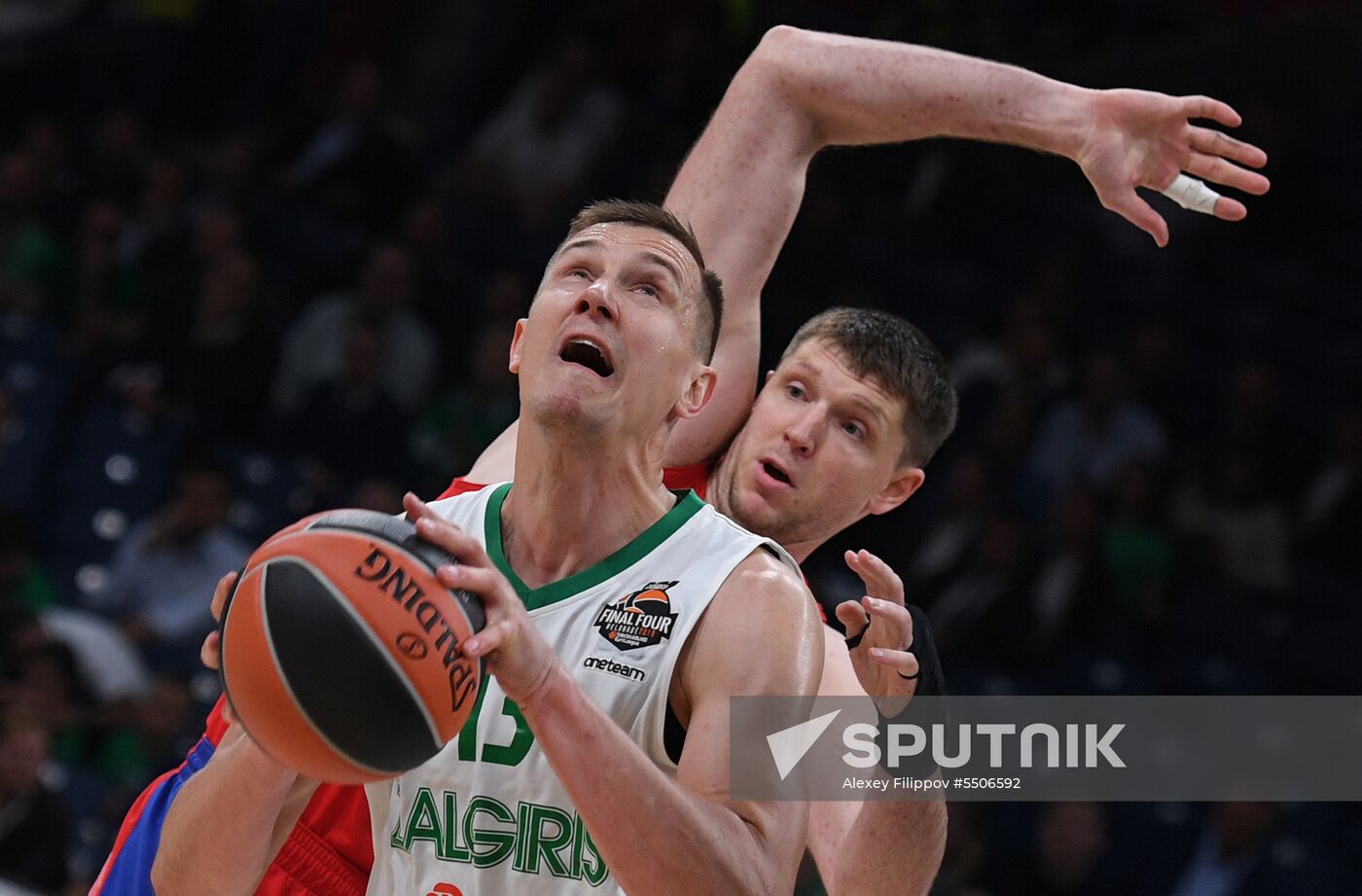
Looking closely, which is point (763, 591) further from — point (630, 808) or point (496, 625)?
point (496, 625)

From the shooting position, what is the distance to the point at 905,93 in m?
4.49

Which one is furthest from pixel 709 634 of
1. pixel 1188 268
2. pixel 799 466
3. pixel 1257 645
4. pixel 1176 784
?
pixel 1188 268

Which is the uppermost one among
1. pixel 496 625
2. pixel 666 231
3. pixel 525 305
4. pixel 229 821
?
pixel 525 305

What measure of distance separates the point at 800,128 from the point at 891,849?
1.89m

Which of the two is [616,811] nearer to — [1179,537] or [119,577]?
[119,577]

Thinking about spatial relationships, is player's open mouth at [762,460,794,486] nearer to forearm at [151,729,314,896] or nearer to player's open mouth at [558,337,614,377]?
player's open mouth at [558,337,614,377]

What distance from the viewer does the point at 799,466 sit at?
438 cm

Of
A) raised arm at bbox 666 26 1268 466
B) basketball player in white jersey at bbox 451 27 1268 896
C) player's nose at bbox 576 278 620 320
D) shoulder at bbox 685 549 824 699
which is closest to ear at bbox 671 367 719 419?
player's nose at bbox 576 278 620 320

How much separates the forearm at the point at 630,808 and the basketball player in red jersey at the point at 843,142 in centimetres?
112

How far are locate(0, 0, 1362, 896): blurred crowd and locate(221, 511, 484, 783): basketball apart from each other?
4.71 meters

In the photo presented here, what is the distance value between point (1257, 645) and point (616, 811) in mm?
7598

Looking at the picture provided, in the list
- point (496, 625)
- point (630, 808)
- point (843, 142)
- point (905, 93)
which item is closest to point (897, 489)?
point (843, 142)

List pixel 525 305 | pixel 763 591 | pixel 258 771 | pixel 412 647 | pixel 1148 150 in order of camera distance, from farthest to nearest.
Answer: pixel 525 305
pixel 1148 150
pixel 763 591
pixel 258 771
pixel 412 647

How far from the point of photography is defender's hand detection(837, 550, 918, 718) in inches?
126
